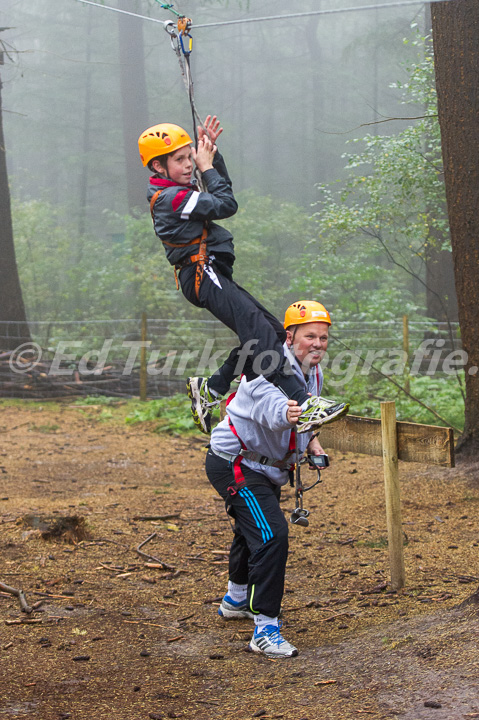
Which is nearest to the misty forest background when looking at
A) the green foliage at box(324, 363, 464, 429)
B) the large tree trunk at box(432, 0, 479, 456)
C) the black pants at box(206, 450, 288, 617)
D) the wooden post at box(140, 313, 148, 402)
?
the green foliage at box(324, 363, 464, 429)

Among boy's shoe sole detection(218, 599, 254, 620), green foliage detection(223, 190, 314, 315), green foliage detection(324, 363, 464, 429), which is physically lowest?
boy's shoe sole detection(218, 599, 254, 620)

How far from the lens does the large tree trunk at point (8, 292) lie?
14219 mm

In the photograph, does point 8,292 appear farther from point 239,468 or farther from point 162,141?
point 239,468

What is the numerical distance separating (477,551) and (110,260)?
876 inches

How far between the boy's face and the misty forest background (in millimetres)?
12922

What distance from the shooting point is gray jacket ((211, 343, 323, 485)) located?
3223 mm

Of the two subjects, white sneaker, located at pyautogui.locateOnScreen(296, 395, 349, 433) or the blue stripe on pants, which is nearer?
white sneaker, located at pyautogui.locateOnScreen(296, 395, 349, 433)

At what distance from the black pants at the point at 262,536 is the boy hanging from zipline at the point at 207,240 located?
50cm

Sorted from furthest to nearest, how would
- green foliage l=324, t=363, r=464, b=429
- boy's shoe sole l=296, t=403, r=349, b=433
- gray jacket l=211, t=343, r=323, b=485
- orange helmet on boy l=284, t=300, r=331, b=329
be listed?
1. green foliage l=324, t=363, r=464, b=429
2. orange helmet on boy l=284, t=300, r=331, b=329
3. gray jacket l=211, t=343, r=323, b=485
4. boy's shoe sole l=296, t=403, r=349, b=433

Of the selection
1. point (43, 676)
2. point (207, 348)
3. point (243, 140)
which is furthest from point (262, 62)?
point (43, 676)

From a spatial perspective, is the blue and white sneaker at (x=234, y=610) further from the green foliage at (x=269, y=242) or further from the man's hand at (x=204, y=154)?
the green foliage at (x=269, y=242)

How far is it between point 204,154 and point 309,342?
3.74 ft

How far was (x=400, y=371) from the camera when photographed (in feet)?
44.0

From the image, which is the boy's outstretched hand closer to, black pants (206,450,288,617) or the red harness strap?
the red harness strap
